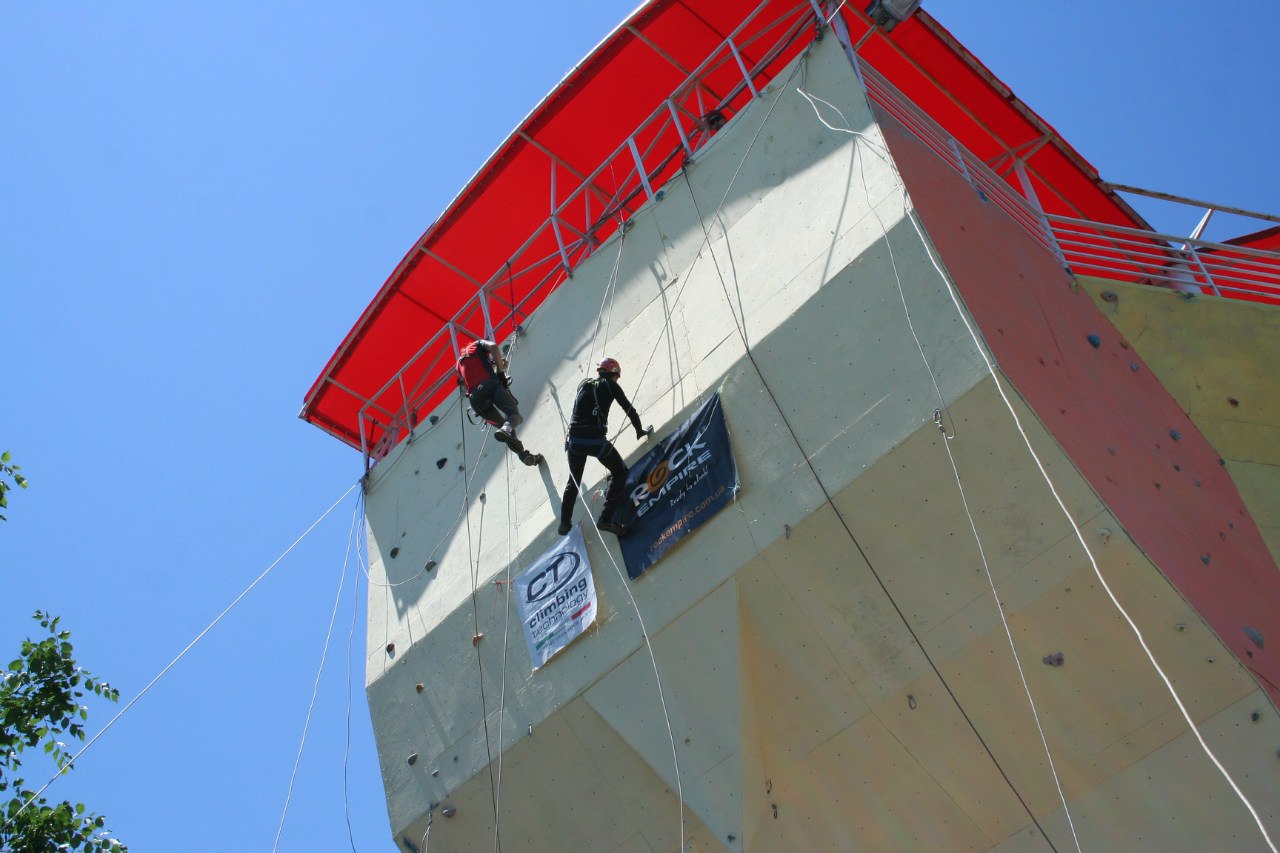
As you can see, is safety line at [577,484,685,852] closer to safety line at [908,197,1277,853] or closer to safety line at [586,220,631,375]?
safety line at [586,220,631,375]

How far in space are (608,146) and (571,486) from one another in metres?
4.81

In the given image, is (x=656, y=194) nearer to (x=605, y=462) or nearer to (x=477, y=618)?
(x=605, y=462)

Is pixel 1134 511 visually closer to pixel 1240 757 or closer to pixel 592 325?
pixel 1240 757

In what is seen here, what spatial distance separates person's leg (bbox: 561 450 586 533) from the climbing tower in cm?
29

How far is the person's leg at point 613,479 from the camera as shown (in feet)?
32.8

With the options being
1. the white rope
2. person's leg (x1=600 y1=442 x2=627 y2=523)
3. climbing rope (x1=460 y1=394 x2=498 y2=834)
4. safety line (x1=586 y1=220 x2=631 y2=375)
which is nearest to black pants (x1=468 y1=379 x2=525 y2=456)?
climbing rope (x1=460 y1=394 x2=498 y2=834)

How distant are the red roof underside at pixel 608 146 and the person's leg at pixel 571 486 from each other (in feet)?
10.3

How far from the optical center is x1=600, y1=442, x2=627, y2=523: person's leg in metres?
10.0

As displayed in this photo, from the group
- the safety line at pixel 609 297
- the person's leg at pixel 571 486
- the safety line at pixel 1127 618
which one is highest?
the safety line at pixel 609 297

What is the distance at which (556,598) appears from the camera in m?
10.5

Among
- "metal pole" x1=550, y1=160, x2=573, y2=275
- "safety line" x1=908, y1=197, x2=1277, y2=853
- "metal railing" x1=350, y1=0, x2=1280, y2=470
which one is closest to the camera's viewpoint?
"safety line" x1=908, y1=197, x2=1277, y2=853

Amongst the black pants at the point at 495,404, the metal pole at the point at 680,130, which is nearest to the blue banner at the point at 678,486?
the black pants at the point at 495,404

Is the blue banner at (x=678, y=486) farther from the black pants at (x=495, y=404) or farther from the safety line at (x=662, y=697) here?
the black pants at (x=495, y=404)

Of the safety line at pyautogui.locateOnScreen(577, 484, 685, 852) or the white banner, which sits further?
the white banner
